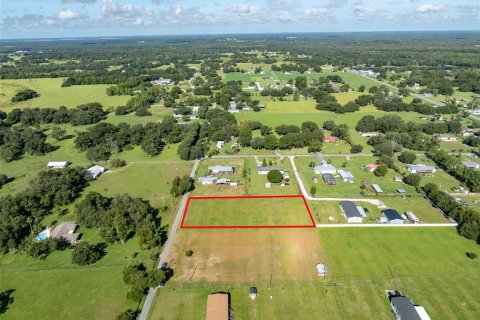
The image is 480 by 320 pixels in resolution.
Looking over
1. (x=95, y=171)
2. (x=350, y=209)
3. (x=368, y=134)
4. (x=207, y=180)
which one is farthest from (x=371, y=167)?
(x=95, y=171)

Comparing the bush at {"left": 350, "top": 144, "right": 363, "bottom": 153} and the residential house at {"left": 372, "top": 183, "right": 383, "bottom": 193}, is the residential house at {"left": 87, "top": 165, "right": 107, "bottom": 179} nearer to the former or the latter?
the residential house at {"left": 372, "top": 183, "right": 383, "bottom": 193}

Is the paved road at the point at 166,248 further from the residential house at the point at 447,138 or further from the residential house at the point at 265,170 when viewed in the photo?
the residential house at the point at 447,138

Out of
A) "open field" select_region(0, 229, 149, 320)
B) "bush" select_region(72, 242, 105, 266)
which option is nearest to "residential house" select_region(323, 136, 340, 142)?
"open field" select_region(0, 229, 149, 320)

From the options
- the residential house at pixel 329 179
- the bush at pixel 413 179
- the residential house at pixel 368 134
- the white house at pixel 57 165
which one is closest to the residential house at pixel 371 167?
the bush at pixel 413 179

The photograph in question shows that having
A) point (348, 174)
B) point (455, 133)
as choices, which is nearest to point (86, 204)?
point (348, 174)

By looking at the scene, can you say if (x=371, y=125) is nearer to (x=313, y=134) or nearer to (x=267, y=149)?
(x=313, y=134)

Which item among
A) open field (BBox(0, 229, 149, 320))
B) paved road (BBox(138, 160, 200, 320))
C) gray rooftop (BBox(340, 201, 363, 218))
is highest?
gray rooftop (BBox(340, 201, 363, 218))

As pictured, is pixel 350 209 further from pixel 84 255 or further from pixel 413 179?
pixel 84 255
